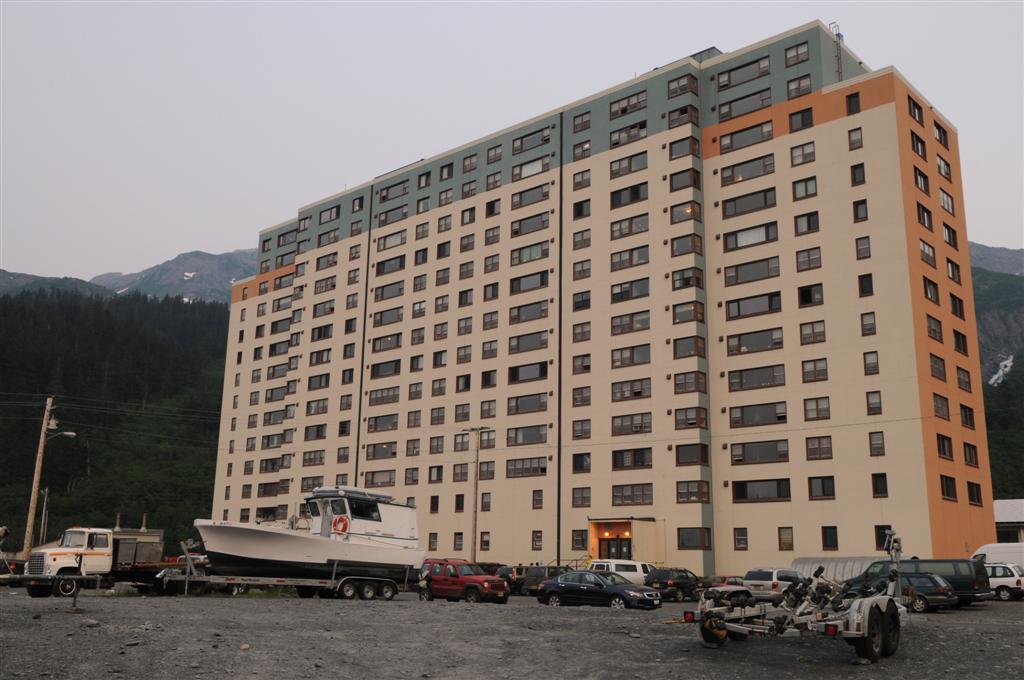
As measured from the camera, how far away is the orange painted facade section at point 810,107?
6238 centimetres

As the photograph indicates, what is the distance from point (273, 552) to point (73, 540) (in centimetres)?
863

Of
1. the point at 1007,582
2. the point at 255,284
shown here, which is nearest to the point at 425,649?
the point at 1007,582

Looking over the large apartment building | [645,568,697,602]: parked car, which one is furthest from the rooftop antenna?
[645,568,697,602]: parked car

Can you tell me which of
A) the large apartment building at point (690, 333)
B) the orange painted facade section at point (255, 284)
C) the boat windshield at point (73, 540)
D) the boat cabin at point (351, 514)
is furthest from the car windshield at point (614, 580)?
the orange painted facade section at point (255, 284)

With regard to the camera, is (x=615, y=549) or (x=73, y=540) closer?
(x=73, y=540)

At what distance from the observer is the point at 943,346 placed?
6128 cm

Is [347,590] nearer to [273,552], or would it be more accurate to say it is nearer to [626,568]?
[273,552]

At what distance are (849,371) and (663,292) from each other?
15.5 m

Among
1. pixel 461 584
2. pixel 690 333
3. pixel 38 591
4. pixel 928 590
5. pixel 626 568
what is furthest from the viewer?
pixel 690 333

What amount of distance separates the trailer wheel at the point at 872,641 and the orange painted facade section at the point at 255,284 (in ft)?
313

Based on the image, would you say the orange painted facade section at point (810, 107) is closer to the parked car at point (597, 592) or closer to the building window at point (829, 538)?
the building window at point (829, 538)

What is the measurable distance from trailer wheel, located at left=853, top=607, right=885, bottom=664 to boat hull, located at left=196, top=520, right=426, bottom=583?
79.7ft

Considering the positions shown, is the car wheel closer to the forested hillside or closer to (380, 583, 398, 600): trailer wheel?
(380, 583, 398, 600): trailer wheel

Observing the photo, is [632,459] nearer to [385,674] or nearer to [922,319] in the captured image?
[922,319]
